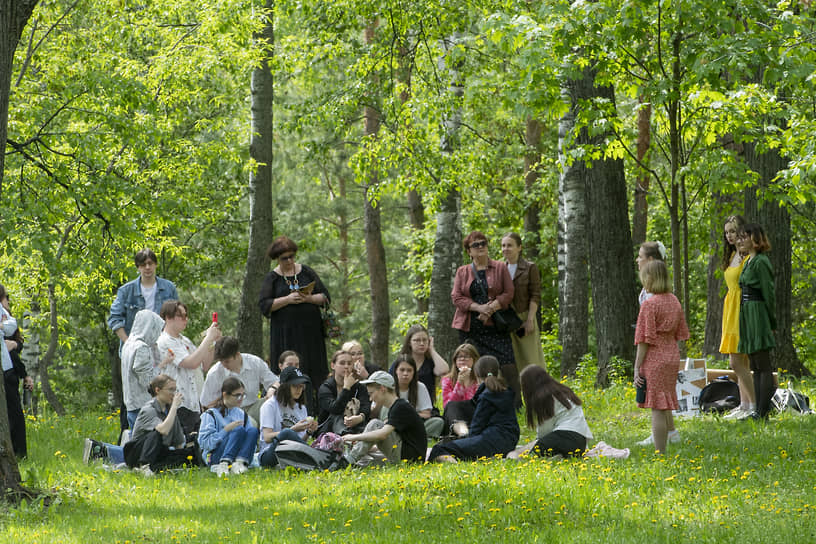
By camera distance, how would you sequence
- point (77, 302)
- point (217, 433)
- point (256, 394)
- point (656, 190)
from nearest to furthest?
1. point (217, 433)
2. point (256, 394)
3. point (77, 302)
4. point (656, 190)

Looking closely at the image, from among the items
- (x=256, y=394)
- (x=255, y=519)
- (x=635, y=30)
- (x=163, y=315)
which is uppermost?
(x=635, y=30)

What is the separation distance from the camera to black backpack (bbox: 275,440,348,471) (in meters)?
8.80

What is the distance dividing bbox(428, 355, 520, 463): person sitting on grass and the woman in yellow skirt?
2446mm

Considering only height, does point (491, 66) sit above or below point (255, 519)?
above

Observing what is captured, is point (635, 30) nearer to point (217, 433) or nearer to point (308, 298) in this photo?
point (308, 298)

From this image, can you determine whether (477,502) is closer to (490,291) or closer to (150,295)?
(490,291)

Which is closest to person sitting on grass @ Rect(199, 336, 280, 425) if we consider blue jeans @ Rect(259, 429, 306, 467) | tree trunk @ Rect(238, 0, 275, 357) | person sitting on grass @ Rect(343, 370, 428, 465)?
blue jeans @ Rect(259, 429, 306, 467)

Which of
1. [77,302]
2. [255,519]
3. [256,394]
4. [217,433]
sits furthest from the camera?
[77,302]

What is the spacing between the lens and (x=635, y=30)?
9336 mm

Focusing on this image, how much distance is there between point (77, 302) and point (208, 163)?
5372mm

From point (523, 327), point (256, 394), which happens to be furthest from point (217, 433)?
point (523, 327)

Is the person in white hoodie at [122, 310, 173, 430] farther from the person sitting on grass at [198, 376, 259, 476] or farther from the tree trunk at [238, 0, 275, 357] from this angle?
the tree trunk at [238, 0, 275, 357]

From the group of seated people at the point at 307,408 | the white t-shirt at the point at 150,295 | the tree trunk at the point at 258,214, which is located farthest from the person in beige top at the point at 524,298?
the tree trunk at the point at 258,214

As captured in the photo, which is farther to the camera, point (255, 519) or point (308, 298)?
point (308, 298)
